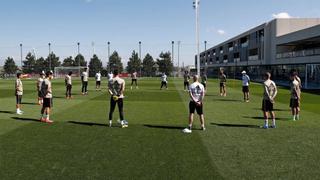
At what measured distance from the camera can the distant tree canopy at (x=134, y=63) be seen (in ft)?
359

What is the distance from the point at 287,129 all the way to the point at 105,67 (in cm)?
10335

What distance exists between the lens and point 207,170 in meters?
7.10

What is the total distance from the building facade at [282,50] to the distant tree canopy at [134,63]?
2722 cm

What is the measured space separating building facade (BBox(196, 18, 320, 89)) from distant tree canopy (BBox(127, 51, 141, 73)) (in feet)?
89.3

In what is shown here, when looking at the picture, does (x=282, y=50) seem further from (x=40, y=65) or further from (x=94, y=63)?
(x=40, y=65)

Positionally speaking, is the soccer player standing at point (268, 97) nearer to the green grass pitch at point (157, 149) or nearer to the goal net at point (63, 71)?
the green grass pitch at point (157, 149)

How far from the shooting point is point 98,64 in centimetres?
10762

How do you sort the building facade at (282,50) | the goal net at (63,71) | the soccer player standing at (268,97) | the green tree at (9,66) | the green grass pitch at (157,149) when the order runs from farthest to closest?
the green tree at (9,66) → the goal net at (63,71) → the building facade at (282,50) → the soccer player standing at (268,97) → the green grass pitch at (157,149)

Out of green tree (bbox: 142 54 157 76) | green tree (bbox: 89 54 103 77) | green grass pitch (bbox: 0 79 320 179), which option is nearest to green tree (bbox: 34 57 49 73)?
green tree (bbox: 89 54 103 77)

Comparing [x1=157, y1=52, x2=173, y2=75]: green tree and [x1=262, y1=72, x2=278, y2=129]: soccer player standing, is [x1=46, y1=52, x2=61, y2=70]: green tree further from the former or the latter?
[x1=262, y1=72, x2=278, y2=129]: soccer player standing

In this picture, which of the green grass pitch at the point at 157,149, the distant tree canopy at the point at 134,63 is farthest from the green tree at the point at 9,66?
the green grass pitch at the point at 157,149

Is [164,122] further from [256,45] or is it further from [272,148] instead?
[256,45]

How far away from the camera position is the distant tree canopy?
10931 centimetres

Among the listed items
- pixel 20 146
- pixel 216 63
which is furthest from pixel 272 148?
pixel 216 63
